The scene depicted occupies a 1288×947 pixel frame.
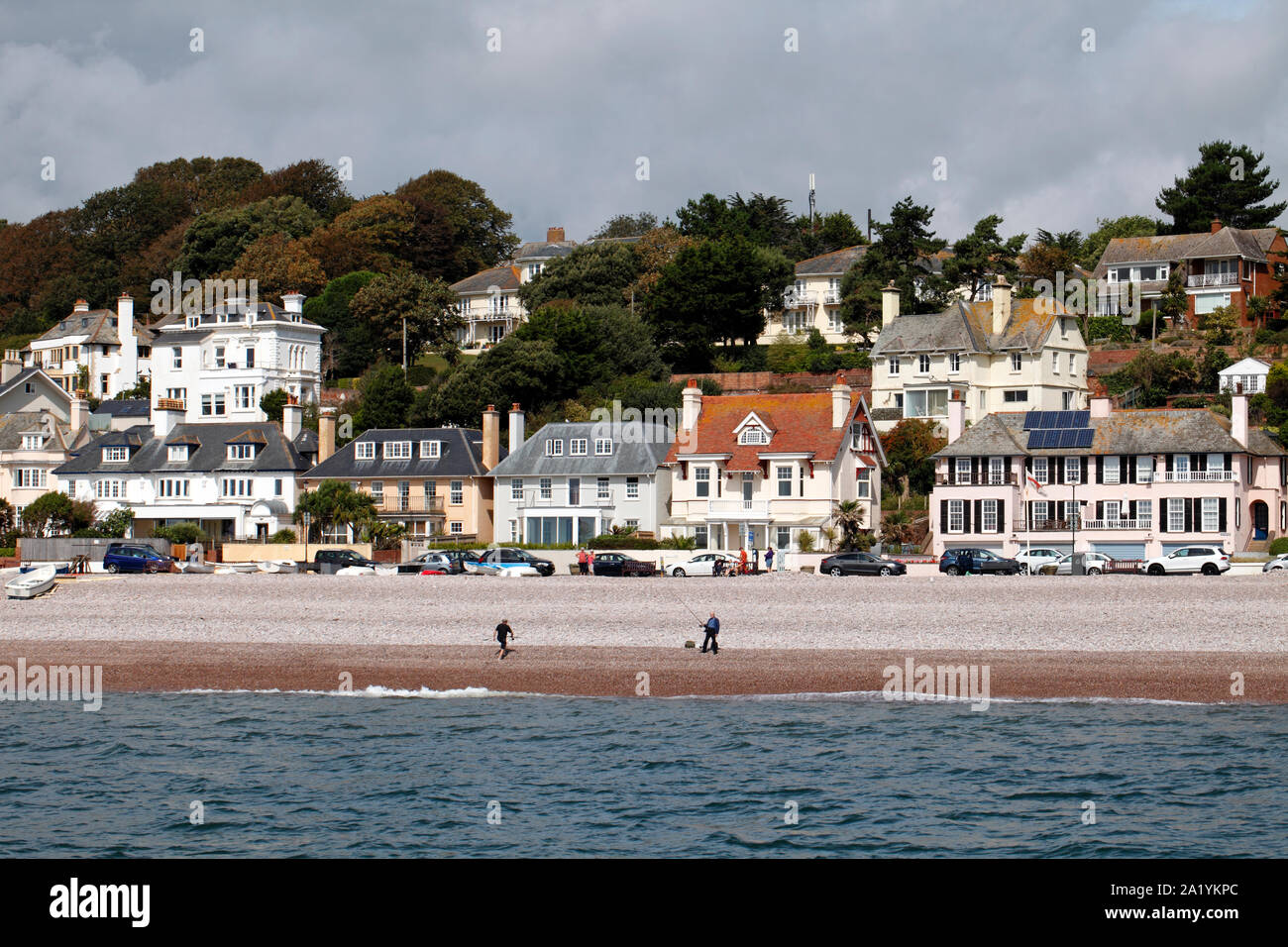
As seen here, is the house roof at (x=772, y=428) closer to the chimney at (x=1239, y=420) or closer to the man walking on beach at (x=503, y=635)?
the chimney at (x=1239, y=420)

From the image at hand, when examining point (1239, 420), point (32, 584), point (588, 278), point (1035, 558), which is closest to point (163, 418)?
point (32, 584)

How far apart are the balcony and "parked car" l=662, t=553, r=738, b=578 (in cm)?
5114

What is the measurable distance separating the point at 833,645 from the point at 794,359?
52231 mm

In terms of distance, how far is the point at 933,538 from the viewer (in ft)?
192

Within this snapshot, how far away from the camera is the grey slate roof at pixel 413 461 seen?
67.6 m

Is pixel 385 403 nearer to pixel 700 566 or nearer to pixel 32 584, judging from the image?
pixel 700 566

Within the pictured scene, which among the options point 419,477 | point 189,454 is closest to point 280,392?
point 189,454

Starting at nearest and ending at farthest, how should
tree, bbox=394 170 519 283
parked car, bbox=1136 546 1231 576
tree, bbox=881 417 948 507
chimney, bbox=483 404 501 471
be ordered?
1. parked car, bbox=1136 546 1231 576
2. tree, bbox=881 417 948 507
3. chimney, bbox=483 404 501 471
4. tree, bbox=394 170 519 283

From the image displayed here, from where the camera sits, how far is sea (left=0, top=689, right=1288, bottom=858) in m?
20.8

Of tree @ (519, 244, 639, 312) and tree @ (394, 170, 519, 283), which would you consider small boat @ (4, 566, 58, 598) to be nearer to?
tree @ (519, 244, 639, 312)

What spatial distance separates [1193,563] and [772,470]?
18.8m

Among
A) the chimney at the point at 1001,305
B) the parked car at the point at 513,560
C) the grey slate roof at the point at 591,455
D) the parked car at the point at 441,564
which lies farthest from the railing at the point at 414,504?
the chimney at the point at 1001,305

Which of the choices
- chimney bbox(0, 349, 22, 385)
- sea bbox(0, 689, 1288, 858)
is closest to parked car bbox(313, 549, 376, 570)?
sea bbox(0, 689, 1288, 858)
